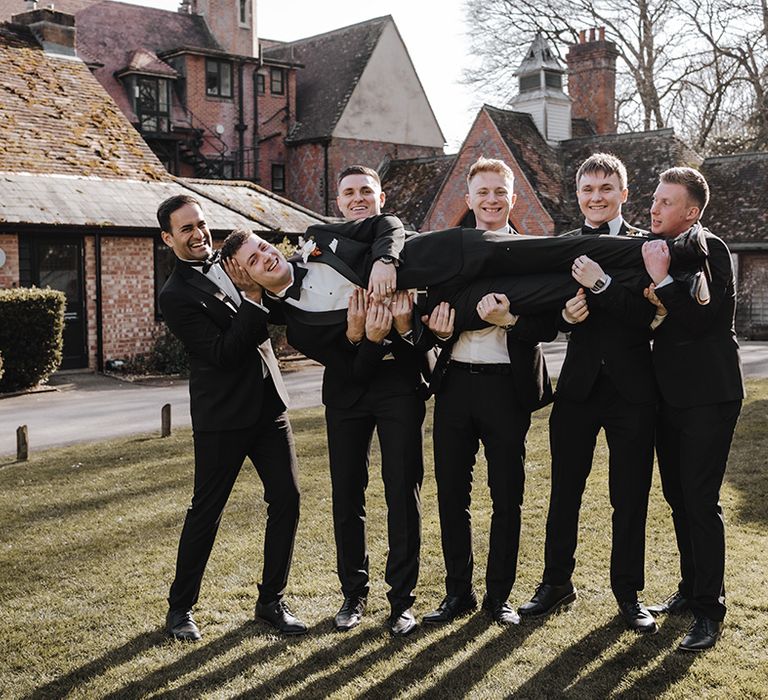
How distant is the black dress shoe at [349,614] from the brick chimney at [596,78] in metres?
29.1

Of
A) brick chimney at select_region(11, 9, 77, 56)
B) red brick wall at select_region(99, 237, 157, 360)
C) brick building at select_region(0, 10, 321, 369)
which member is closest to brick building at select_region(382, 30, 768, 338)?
brick building at select_region(0, 10, 321, 369)

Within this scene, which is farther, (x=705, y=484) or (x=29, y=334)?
(x=29, y=334)

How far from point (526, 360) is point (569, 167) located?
79.8 feet

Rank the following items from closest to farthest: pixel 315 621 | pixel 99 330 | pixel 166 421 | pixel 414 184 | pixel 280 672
Answer: pixel 280 672, pixel 315 621, pixel 166 421, pixel 99 330, pixel 414 184

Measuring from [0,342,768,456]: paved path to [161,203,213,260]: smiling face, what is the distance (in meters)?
6.79

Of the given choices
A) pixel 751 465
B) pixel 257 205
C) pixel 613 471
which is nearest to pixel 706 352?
pixel 613 471

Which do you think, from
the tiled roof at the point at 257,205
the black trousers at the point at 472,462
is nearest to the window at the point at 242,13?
the tiled roof at the point at 257,205

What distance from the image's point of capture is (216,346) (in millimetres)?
4699

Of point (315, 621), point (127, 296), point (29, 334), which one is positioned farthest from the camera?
point (127, 296)

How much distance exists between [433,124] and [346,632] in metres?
33.8

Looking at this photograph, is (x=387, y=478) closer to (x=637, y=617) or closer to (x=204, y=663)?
(x=204, y=663)

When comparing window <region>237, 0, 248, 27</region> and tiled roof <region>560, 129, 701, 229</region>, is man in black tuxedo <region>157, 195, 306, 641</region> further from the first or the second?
window <region>237, 0, 248, 27</region>

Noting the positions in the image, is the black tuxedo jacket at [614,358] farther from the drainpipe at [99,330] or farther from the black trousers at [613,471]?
the drainpipe at [99,330]

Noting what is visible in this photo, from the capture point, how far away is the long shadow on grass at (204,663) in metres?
4.32
